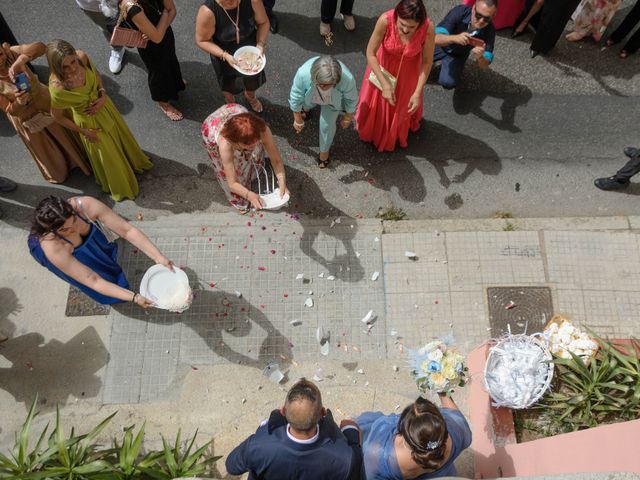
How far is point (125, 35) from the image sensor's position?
190 inches

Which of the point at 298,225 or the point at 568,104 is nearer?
the point at 298,225

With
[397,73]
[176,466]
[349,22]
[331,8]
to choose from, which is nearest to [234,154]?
[397,73]

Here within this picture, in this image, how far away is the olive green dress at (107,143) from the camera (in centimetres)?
437

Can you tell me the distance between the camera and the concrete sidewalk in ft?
15.4

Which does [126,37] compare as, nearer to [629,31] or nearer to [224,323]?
[224,323]

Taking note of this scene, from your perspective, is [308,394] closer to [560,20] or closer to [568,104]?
[568,104]

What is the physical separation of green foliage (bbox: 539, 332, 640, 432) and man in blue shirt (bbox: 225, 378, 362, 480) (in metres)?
1.93

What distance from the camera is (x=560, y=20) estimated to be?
6004mm

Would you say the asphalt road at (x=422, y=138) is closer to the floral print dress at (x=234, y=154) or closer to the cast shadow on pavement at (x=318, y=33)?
the cast shadow on pavement at (x=318, y=33)

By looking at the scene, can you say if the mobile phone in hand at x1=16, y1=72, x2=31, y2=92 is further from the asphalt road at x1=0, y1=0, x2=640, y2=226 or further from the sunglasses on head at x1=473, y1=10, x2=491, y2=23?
the sunglasses on head at x1=473, y1=10, x2=491, y2=23

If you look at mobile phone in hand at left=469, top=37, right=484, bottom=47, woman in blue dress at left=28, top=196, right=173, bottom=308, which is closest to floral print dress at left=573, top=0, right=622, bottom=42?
mobile phone in hand at left=469, top=37, right=484, bottom=47

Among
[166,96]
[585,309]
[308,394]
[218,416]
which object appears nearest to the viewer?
[308,394]

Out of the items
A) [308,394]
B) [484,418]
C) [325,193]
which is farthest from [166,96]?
[484,418]

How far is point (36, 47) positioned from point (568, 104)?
5.76 m
